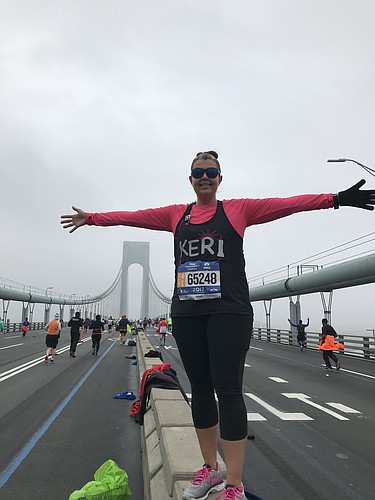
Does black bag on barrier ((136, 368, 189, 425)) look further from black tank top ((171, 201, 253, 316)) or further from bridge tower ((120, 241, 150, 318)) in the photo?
bridge tower ((120, 241, 150, 318))

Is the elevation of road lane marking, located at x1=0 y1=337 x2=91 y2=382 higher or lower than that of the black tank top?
lower

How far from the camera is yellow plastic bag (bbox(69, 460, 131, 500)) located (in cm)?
249

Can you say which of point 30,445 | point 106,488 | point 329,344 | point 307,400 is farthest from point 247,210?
point 329,344

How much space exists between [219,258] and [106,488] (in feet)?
5.82

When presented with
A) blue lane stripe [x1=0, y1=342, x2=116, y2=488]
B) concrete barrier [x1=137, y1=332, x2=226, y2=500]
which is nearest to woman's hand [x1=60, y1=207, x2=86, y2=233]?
concrete barrier [x1=137, y1=332, x2=226, y2=500]

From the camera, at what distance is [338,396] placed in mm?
8094

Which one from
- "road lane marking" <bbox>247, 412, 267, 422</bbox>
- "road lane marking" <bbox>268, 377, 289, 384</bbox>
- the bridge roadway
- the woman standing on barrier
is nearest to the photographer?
the woman standing on barrier

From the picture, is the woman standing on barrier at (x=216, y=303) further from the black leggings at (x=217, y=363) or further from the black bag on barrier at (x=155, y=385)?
the black bag on barrier at (x=155, y=385)

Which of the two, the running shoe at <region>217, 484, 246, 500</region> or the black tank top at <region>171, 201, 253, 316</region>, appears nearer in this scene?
the running shoe at <region>217, 484, 246, 500</region>

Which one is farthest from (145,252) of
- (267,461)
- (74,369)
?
(267,461)

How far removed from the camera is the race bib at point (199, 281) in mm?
2197

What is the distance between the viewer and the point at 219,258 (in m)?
2.26

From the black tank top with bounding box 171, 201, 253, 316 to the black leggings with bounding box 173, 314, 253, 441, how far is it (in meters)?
0.05

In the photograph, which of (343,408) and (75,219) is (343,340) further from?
(75,219)
